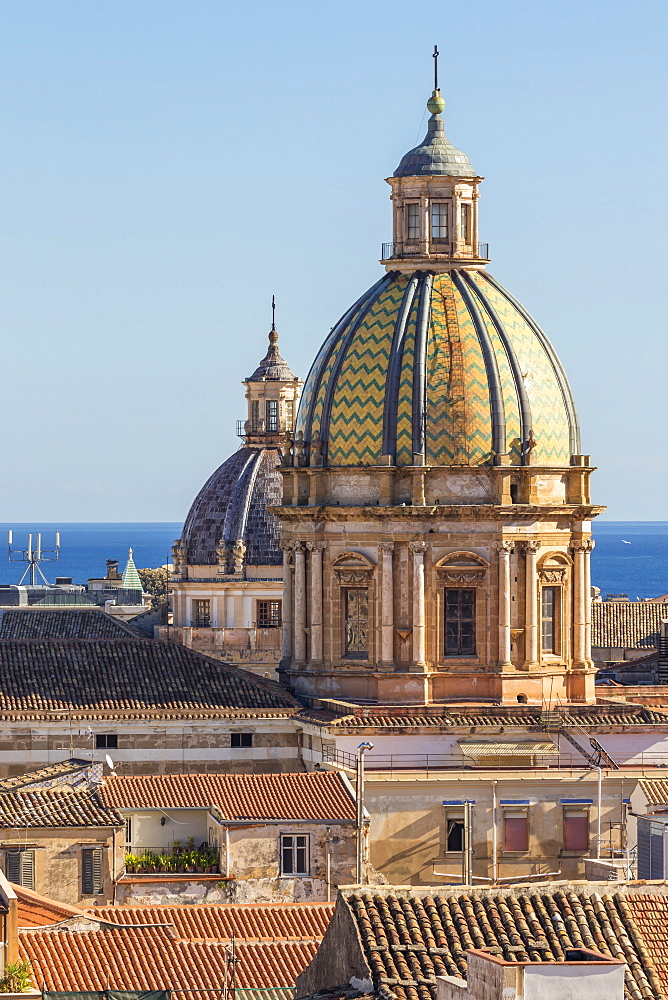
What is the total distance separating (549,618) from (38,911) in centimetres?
2234

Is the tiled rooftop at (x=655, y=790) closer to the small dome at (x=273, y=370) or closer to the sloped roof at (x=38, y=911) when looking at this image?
the sloped roof at (x=38, y=911)

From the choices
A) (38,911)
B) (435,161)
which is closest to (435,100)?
(435,161)

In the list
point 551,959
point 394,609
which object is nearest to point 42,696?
point 394,609

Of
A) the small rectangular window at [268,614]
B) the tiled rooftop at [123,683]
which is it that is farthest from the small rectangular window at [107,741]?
the small rectangular window at [268,614]

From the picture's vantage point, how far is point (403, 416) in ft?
209

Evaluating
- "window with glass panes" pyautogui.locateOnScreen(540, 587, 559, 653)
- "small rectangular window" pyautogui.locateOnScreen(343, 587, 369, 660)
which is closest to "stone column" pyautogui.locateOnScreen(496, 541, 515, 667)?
"window with glass panes" pyautogui.locateOnScreen(540, 587, 559, 653)

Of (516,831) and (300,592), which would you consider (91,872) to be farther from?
(300,592)

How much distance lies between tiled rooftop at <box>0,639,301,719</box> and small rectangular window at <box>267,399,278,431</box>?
34.1 meters

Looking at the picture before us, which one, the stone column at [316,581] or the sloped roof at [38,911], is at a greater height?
the stone column at [316,581]

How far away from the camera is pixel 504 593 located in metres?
64.0

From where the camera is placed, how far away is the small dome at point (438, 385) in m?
63.8

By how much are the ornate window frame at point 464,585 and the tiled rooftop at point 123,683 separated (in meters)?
3.78

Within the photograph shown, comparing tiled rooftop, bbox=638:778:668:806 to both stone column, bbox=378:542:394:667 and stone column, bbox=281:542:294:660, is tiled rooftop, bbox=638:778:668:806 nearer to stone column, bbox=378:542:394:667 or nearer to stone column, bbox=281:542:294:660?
stone column, bbox=378:542:394:667

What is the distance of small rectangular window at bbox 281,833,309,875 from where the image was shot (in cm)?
5384
